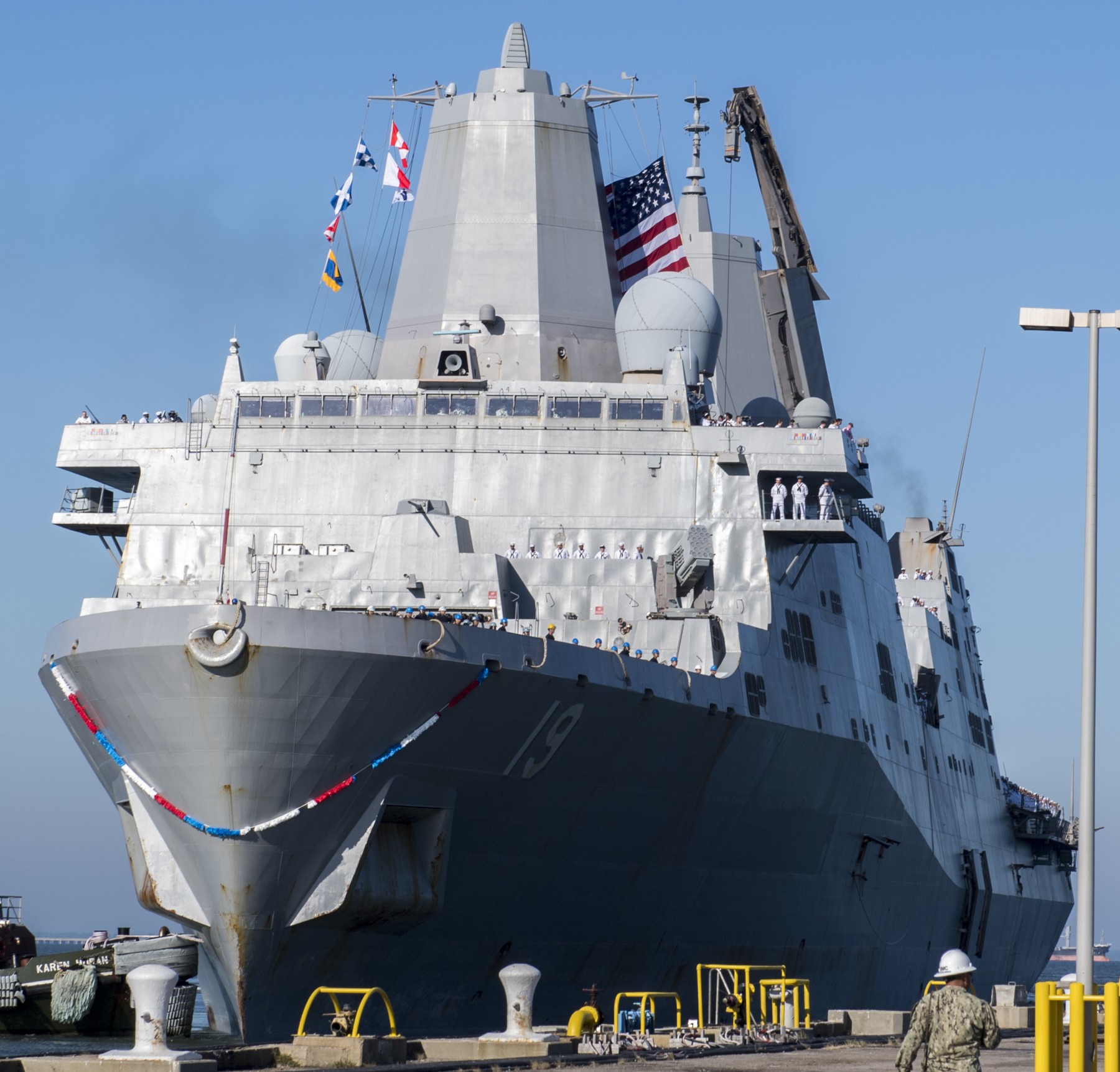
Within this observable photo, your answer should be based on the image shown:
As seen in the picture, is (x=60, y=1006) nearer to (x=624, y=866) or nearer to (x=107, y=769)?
(x=107, y=769)

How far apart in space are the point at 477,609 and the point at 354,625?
429 cm

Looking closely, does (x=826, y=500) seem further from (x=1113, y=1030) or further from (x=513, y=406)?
(x=1113, y=1030)

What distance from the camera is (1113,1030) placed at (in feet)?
37.3

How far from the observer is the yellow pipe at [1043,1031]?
11000mm

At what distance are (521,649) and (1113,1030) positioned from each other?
10789 mm

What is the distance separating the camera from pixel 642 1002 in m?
20.5

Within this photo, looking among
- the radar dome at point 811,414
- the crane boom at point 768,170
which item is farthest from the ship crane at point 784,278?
the radar dome at point 811,414

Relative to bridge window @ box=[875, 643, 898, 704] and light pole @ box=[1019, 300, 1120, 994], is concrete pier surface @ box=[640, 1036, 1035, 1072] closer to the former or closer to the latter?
light pole @ box=[1019, 300, 1120, 994]

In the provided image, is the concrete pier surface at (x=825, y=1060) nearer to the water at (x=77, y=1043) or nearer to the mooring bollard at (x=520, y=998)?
the mooring bollard at (x=520, y=998)

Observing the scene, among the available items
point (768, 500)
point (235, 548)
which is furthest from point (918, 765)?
point (235, 548)

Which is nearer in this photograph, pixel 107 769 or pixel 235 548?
pixel 107 769

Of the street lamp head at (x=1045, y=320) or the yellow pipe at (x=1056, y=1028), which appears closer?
the yellow pipe at (x=1056, y=1028)

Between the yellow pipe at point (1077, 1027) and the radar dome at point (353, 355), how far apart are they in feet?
71.4

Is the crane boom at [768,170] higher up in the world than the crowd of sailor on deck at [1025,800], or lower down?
higher up
